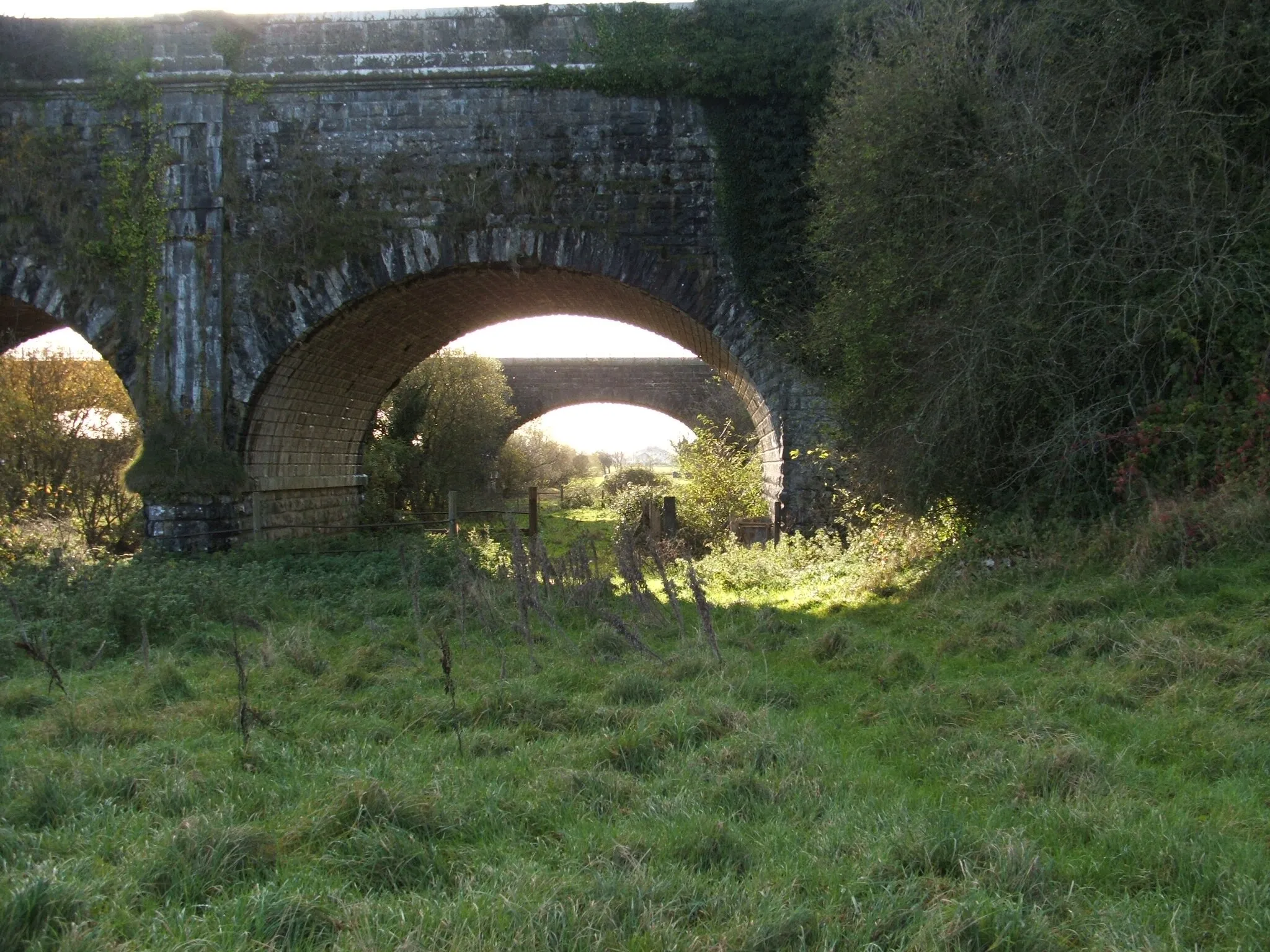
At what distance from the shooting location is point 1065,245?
369 inches

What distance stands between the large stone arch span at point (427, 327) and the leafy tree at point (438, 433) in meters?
7.40

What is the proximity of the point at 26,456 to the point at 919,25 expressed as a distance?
50.4ft

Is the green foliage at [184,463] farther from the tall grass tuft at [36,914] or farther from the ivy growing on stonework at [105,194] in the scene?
the tall grass tuft at [36,914]

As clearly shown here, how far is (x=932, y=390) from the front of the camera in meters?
10.1

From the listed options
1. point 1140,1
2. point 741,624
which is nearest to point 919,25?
point 1140,1

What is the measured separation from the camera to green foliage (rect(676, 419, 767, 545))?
17.1m

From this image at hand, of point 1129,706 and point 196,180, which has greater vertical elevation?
point 196,180

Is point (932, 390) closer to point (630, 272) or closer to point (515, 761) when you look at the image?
point (630, 272)

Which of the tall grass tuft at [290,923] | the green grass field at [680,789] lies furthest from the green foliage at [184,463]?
the tall grass tuft at [290,923]

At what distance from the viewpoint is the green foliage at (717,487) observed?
1708 centimetres

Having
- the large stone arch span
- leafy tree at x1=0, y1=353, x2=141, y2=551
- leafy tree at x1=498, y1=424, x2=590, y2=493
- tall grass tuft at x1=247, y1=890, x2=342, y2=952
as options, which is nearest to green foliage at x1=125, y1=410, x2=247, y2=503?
the large stone arch span

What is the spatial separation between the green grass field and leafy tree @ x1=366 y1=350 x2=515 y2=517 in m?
17.2

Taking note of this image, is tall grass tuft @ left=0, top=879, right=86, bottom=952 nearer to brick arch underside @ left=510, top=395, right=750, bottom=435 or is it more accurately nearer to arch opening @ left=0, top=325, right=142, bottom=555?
arch opening @ left=0, top=325, right=142, bottom=555

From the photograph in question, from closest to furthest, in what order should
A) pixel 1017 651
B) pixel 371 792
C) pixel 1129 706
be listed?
pixel 371 792, pixel 1129 706, pixel 1017 651
